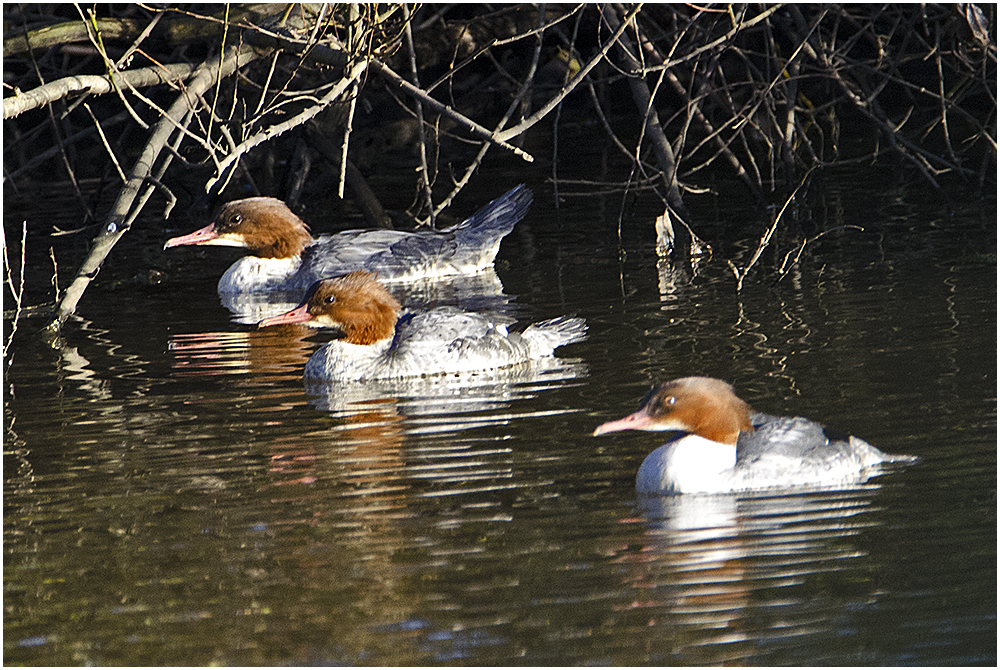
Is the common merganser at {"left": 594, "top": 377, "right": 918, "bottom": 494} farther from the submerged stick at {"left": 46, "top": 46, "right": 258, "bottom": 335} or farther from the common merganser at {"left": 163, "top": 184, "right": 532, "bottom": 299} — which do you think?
the common merganser at {"left": 163, "top": 184, "right": 532, "bottom": 299}

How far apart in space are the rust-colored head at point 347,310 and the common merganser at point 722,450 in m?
2.86

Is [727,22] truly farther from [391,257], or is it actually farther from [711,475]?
[711,475]

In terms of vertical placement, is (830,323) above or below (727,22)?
below

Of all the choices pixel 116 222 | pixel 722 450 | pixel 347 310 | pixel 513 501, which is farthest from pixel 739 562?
pixel 116 222

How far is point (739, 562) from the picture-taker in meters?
4.96

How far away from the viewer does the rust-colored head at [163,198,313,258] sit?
11688mm

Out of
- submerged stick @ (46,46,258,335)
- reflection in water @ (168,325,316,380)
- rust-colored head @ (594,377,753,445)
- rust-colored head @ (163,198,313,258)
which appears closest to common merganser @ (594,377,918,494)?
rust-colored head @ (594,377,753,445)

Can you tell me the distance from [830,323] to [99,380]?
14.0ft

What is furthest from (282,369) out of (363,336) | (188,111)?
(188,111)

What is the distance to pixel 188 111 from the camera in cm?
973

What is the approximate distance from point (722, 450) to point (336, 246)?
246 inches

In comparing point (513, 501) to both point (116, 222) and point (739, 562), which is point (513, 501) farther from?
point (116, 222)

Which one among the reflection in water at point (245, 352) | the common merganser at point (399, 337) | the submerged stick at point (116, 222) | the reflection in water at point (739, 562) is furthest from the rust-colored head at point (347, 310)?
the reflection in water at point (739, 562)

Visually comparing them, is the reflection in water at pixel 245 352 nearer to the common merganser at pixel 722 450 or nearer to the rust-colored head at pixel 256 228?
the rust-colored head at pixel 256 228
